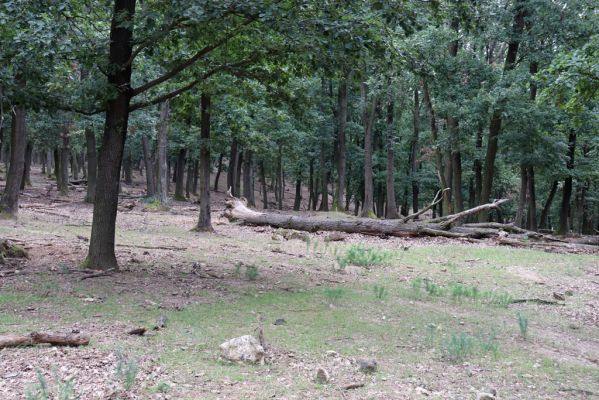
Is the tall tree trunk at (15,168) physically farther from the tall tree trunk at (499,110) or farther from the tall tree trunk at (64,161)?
the tall tree trunk at (499,110)

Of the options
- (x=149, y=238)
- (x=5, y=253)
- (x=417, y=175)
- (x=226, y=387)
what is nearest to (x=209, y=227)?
(x=149, y=238)

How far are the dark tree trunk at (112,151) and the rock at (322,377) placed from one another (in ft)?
17.0

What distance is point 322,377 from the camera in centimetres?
471

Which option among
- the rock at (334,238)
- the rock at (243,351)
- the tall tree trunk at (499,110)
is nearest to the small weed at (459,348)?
the rock at (243,351)

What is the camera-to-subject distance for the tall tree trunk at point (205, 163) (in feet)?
49.4

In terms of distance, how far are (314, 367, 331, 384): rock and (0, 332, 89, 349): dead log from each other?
7.89 ft

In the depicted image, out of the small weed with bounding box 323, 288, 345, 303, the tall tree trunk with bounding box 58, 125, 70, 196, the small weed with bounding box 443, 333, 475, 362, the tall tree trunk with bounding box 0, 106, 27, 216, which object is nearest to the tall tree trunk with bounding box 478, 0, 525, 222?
the small weed with bounding box 323, 288, 345, 303

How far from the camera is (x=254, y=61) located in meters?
8.84

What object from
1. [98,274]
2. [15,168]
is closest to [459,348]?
[98,274]

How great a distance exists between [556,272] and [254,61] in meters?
8.66

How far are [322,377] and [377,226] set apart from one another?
515 inches

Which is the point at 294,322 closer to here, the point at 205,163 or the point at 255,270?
the point at 255,270

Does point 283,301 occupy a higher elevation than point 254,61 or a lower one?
lower

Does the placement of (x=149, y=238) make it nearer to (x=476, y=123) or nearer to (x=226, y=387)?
(x=226, y=387)
